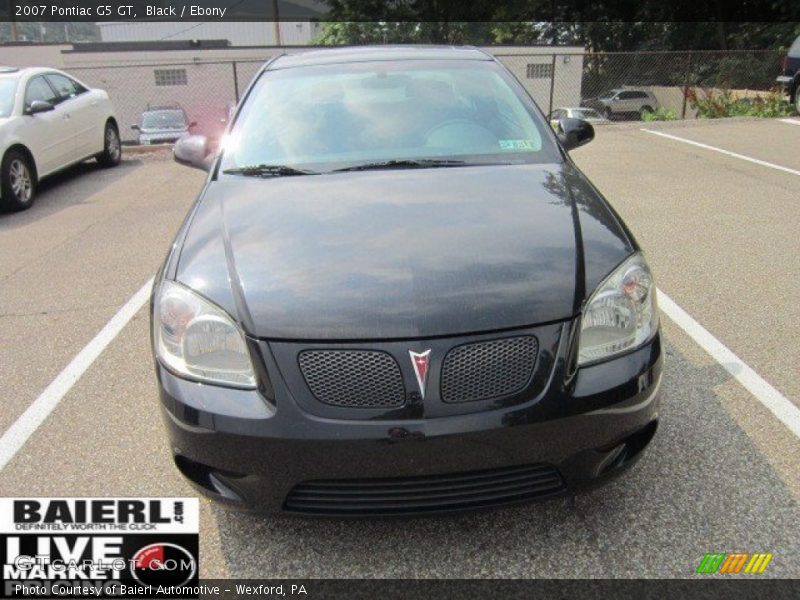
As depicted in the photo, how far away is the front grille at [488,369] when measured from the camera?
1941 mm

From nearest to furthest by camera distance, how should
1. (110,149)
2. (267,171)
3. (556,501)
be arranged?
(556,501)
(267,171)
(110,149)

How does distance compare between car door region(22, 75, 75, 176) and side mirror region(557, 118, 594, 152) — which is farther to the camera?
car door region(22, 75, 75, 176)

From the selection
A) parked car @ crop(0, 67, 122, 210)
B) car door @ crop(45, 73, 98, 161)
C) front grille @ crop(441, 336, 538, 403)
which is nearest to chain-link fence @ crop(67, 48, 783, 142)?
car door @ crop(45, 73, 98, 161)

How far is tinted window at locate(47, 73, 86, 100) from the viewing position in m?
8.77

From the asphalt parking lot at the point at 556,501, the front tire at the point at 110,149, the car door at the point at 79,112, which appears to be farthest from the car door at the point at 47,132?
the asphalt parking lot at the point at 556,501

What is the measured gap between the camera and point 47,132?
8.18 meters

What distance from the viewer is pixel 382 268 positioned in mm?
2170

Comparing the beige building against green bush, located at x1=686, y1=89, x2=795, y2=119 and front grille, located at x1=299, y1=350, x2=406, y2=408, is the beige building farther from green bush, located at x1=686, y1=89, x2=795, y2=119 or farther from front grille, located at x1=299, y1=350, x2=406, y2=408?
front grille, located at x1=299, y1=350, x2=406, y2=408

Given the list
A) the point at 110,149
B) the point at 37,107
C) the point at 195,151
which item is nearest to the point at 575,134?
the point at 195,151

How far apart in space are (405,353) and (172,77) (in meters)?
30.7

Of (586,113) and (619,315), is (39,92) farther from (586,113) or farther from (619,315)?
(586,113)

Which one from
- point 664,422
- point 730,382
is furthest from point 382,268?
point 730,382

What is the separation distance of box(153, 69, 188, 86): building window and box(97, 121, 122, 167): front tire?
20595 mm

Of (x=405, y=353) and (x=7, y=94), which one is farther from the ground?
(x=7, y=94)
